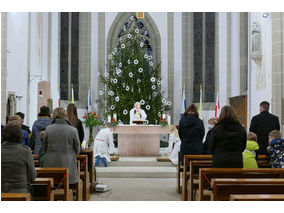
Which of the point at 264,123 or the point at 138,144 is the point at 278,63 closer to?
the point at 264,123

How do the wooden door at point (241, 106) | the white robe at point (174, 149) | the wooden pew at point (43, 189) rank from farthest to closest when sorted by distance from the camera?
the wooden door at point (241, 106) < the white robe at point (174, 149) < the wooden pew at point (43, 189)

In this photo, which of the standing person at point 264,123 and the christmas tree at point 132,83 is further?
the christmas tree at point 132,83

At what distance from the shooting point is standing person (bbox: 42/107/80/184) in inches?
183

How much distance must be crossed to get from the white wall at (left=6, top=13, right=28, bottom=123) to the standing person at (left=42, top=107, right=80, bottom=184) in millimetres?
5492

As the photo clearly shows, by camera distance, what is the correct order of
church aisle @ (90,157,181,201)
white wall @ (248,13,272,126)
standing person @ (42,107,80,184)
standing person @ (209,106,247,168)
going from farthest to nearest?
white wall @ (248,13,272,126)
church aisle @ (90,157,181,201)
standing person @ (42,107,80,184)
standing person @ (209,106,247,168)

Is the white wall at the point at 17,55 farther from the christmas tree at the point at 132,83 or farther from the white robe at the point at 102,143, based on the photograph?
the christmas tree at the point at 132,83

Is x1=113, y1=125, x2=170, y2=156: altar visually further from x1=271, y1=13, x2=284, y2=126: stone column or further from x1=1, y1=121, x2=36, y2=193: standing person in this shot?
x1=1, y1=121, x2=36, y2=193: standing person

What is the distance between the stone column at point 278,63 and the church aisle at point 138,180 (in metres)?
2.70

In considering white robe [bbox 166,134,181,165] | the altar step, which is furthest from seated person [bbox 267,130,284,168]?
white robe [bbox 166,134,181,165]

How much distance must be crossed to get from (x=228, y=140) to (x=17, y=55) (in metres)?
7.64

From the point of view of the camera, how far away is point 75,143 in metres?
4.68

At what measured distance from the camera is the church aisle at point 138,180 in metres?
6.41

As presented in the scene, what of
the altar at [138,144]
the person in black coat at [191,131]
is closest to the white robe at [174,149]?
the altar at [138,144]
